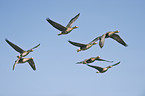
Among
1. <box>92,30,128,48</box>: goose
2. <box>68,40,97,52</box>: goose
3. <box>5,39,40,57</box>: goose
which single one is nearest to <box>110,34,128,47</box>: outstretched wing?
<box>92,30,128,48</box>: goose

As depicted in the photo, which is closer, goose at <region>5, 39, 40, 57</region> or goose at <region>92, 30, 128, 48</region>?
goose at <region>92, 30, 128, 48</region>

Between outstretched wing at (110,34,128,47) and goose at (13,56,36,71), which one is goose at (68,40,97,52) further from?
goose at (13,56,36,71)

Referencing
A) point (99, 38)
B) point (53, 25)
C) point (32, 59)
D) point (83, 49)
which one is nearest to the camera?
point (99, 38)

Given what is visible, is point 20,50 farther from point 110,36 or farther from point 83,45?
point 110,36

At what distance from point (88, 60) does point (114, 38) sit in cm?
651

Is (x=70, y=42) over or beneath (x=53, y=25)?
beneath

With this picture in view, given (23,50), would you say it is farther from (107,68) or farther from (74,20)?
(107,68)

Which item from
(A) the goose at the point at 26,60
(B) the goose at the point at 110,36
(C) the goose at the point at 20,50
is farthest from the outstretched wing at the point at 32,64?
(B) the goose at the point at 110,36

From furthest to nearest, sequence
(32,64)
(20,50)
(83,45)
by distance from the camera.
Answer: (32,64), (20,50), (83,45)

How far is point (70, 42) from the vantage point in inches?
1081

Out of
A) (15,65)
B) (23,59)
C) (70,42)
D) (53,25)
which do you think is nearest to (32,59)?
(23,59)

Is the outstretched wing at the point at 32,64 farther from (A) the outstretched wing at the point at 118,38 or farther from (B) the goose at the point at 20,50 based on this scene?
(A) the outstretched wing at the point at 118,38

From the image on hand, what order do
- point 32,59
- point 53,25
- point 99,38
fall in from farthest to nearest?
point 32,59 → point 53,25 → point 99,38

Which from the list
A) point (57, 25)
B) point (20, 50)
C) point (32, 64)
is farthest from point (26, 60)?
point (57, 25)
